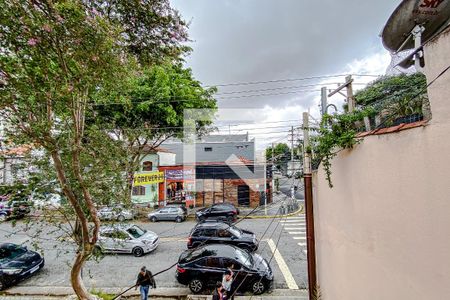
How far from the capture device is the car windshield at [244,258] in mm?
8530

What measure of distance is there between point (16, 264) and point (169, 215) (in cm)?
969

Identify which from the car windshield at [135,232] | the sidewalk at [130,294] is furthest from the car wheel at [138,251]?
the sidewalk at [130,294]

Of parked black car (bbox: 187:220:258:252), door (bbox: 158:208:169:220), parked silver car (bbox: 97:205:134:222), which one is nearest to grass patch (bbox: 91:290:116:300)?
parked silver car (bbox: 97:205:134:222)

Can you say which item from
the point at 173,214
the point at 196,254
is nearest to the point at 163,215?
the point at 173,214

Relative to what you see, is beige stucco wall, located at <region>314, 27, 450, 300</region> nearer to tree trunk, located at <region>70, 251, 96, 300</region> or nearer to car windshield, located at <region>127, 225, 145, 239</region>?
tree trunk, located at <region>70, 251, 96, 300</region>

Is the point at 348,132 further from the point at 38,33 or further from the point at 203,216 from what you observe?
the point at 203,216

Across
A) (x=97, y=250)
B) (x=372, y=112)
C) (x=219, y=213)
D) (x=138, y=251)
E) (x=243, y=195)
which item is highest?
(x=372, y=112)

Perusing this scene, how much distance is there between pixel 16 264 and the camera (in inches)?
363

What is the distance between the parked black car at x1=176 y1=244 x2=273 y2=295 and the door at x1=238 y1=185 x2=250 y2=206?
12710mm

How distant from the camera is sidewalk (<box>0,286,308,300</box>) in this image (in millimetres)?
7965

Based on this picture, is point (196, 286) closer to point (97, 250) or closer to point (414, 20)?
point (97, 250)

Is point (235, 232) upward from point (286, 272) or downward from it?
upward

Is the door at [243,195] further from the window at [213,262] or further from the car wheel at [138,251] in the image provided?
the window at [213,262]

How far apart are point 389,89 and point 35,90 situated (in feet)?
23.4
